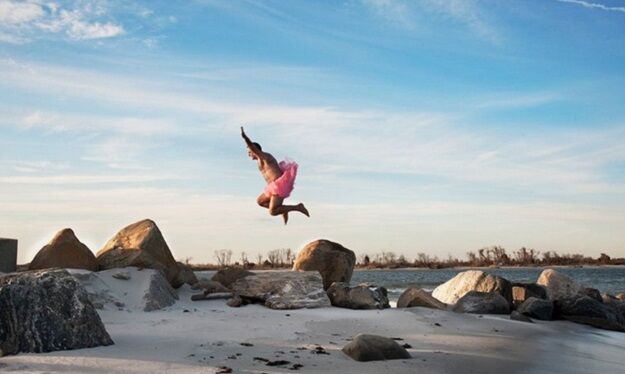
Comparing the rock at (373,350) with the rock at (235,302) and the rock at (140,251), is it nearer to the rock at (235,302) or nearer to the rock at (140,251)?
the rock at (235,302)

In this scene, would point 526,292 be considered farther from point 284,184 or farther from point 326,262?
point 284,184

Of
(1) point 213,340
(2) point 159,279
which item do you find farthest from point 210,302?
(1) point 213,340

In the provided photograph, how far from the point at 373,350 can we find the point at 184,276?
6888mm

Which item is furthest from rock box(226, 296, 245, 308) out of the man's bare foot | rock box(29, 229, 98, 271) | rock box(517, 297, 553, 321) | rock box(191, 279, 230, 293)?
rock box(517, 297, 553, 321)

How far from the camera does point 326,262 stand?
1535 centimetres

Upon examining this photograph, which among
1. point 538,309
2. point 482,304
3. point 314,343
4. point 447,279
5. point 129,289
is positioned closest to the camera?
point 314,343

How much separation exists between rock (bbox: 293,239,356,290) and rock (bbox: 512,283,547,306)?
408 cm

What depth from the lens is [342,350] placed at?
7898 mm

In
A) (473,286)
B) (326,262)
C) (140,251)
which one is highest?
(140,251)

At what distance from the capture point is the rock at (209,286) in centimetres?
1275

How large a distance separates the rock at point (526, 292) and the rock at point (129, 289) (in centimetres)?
832

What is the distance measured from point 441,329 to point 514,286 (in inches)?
268

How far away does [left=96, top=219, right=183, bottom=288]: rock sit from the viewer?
1260 cm

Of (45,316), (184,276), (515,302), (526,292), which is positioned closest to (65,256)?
(184,276)
